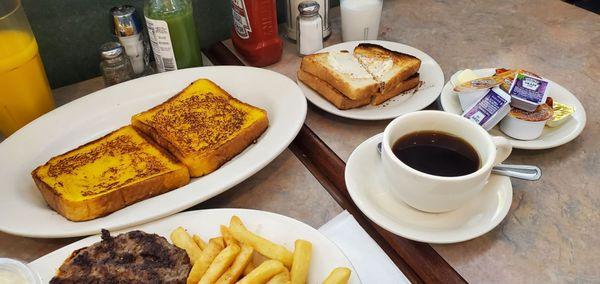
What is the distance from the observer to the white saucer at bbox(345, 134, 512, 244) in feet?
2.99

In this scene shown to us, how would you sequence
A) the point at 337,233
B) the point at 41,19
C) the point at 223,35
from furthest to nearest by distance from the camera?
1. the point at 223,35
2. the point at 41,19
3. the point at 337,233

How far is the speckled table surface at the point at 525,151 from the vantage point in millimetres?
930

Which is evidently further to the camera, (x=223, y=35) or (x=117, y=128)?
(x=223, y=35)

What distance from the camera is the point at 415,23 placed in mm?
1738

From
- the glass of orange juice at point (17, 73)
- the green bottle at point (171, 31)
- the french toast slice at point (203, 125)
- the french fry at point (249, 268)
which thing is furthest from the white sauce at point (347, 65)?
the glass of orange juice at point (17, 73)

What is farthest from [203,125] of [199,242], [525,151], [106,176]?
[525,151]

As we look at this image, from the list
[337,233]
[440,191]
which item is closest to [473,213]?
[440,191]

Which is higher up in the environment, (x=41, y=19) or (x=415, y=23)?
(x=41, y=19)

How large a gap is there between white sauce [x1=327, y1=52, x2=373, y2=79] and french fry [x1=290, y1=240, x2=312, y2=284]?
62 centimetres

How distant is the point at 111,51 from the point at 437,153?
909 millimetres

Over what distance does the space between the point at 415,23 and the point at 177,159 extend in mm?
1070

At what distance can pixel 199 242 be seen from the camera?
3.01 feet

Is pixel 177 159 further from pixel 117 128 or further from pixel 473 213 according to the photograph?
pixel 473 213

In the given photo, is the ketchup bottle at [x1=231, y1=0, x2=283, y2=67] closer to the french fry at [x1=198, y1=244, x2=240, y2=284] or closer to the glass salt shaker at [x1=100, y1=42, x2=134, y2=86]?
the glass salt shaker at [x1=100, y1=42, x2=134, y2=86]
